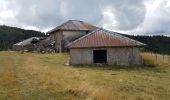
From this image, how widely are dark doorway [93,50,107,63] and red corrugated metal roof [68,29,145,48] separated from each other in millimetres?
1150

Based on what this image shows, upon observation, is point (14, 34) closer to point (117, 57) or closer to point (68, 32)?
point (68, 32)

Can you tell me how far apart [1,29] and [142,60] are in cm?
10365

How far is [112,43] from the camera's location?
128 feet

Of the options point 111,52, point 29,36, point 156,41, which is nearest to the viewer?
point 111,52

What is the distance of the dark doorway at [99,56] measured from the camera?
39.9 metres

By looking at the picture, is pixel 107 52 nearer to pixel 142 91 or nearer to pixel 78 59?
pixel 78 59

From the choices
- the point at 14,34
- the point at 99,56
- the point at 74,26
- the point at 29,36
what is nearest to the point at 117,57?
the point at 99,56

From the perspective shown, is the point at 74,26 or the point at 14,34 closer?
the point at 74,26

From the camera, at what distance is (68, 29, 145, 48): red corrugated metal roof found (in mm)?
38594

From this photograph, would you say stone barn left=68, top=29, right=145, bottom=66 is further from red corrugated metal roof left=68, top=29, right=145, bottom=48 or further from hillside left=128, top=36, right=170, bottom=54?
hillside left=128, top=36, right=170, bottom=54

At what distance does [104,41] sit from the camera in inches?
1556

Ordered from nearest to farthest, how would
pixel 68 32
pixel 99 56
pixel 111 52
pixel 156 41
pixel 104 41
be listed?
pixel 111 52 < pixel 104 41 < pixel 99 56 < pixel 68 32 < pixel 156 41

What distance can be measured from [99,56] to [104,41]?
2.11 meters

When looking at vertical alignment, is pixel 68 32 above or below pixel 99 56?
above
